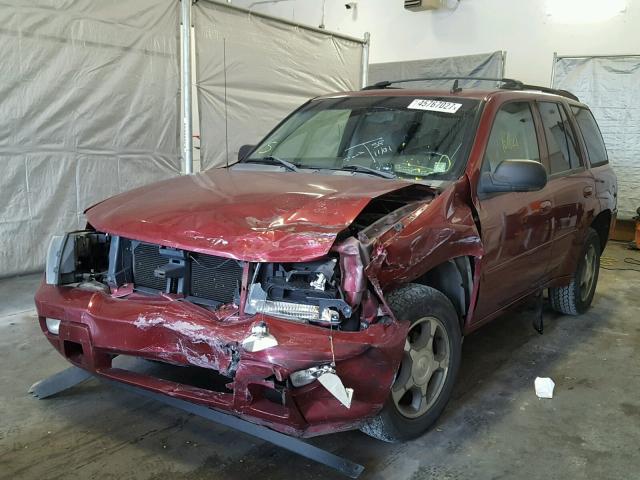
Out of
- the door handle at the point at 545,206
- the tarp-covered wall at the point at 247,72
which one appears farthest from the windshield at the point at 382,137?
the tarp-covered wall at the point at 247,72

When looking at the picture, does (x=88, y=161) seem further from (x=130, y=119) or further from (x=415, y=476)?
(x=415, y=476)

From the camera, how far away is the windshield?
10.1 ft

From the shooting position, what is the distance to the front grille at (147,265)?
8.41 ft

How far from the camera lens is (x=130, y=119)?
5512 mm

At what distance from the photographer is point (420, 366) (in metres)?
2.59

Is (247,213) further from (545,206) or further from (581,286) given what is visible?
(581,286)

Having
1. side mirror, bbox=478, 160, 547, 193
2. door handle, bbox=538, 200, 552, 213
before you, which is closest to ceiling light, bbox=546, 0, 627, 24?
door handle, bbox=538, 200, 552, 213

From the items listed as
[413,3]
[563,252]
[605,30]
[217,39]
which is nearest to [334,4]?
[413,3]

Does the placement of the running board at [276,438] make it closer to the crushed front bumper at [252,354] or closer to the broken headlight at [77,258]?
the crushed front bumper at [252,354]

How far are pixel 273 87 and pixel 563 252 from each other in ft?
13.4

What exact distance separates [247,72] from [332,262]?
4670mm

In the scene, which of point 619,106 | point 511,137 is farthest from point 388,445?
point 619,106

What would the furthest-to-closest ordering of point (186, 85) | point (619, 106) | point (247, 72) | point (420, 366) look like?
point (619, 106), point (247, 72), point (186, 85), point (420, 366)

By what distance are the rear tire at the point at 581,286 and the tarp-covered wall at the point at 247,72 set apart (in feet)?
12.2
